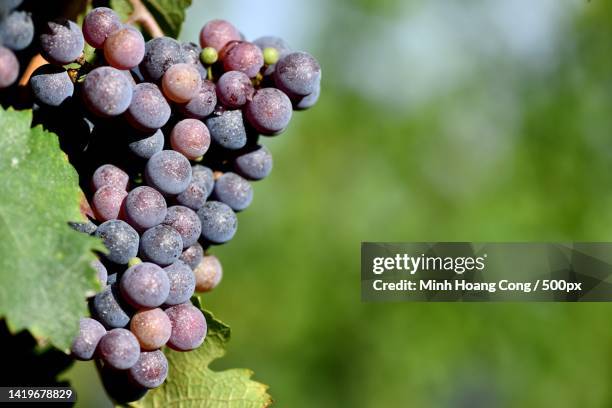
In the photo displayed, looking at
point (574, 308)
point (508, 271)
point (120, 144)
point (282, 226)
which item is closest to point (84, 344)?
point (120, 144)

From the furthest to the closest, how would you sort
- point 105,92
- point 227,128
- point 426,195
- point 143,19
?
point 426,195
point 143,19
point 227,128
point 105,92

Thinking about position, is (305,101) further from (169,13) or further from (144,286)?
(144,286)

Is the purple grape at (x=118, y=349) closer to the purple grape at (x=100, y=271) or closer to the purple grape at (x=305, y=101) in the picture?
the purple grape at (x=100, y=271)

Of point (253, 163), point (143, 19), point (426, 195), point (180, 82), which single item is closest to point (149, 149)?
point (180, 82)

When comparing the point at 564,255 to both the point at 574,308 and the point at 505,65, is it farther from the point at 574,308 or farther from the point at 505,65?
the point at 505,65

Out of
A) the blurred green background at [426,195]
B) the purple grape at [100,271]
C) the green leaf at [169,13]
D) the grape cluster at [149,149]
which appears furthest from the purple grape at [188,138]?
the blurred green background at [426,195]

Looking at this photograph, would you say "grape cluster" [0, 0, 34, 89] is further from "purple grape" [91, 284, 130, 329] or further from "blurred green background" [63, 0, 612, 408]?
"blurred green background" [63, 0, 612, 408]

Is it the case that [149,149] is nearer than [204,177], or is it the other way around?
[149,149]
